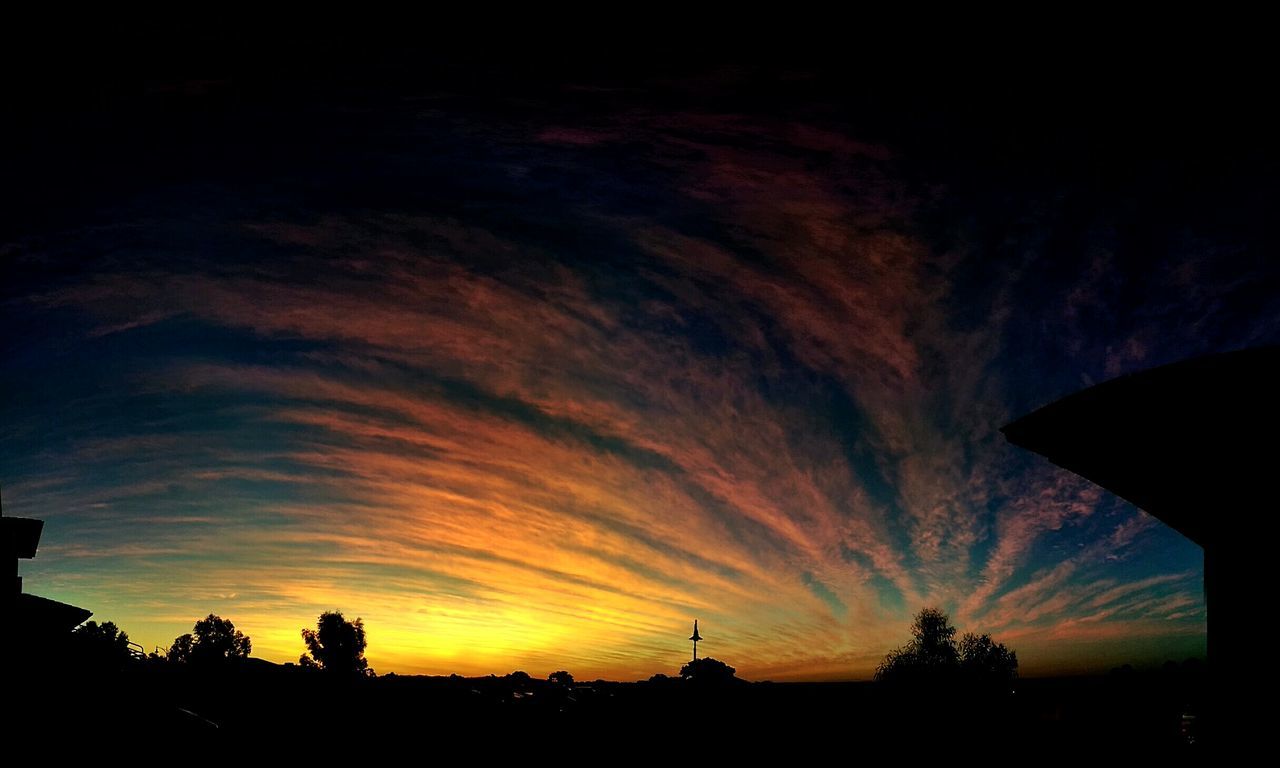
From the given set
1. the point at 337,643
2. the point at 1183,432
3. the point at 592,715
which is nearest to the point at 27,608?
the point at 592,715

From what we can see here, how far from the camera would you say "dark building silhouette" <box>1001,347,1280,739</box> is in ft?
8.41

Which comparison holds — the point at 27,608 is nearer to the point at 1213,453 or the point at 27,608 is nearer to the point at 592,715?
the point at 592,715

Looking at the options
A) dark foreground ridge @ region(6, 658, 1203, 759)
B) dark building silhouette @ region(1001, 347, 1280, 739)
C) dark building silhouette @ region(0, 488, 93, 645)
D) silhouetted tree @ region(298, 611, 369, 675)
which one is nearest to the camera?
dark building silhouette @ region(1001, 347, 1280, 739)

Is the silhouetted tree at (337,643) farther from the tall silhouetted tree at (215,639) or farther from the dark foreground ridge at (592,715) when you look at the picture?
the dark foreground ridge at (592,715)

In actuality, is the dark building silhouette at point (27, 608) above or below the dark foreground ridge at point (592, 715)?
above

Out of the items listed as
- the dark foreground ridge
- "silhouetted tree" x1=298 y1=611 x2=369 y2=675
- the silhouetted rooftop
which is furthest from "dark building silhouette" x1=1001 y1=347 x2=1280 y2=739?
"silhouetted tree" x1=298 y1=611 x2=369 y2=675

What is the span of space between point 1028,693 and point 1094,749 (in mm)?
3222

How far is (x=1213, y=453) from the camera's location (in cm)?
278

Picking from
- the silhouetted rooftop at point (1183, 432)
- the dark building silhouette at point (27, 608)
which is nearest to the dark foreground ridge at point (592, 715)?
the dark building silhouette at point (27, 608)

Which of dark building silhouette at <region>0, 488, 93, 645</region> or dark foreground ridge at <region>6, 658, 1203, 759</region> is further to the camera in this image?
dark building silhouette at <region>0, 488, 93, 645</region>

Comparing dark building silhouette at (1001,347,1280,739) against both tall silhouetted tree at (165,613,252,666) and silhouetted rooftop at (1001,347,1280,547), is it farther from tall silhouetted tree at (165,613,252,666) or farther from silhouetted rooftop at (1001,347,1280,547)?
tall silhouetted tree at (165,613,252,666)

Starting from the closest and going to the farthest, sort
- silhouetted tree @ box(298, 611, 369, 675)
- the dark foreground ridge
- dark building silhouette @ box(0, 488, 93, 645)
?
the dark foreground ridge
dark building silhouette @ box(0, 488, 93, 645)
silhouetted tree @ box(298, 611, 369, 675)

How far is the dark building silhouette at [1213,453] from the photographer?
2.56 m

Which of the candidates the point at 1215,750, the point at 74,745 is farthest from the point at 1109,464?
the point at 74,745
